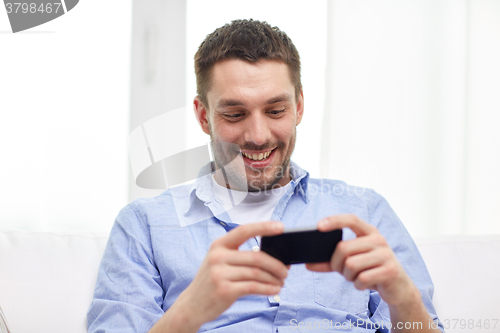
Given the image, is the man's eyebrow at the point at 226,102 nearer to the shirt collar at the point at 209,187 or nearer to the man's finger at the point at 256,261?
the shirt collar at the point at 209,187

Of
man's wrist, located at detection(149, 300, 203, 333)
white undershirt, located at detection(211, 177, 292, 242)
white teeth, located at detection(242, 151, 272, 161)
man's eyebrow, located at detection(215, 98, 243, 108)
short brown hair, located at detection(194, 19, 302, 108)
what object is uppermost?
short brown hair, located at detection(194, 19, 302, 108)

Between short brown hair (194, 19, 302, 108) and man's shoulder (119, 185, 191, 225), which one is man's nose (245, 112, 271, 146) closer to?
short brown hair (194, 19, 302, 108)

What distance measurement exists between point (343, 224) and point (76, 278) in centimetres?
80

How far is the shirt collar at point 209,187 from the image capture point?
116 cm

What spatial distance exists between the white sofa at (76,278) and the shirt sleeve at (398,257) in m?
0.17

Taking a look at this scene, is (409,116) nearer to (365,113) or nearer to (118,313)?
(365,113)

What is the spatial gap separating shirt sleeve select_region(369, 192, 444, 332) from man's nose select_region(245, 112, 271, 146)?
0.35 metres

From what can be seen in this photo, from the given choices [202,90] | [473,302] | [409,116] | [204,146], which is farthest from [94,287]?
[409,116]

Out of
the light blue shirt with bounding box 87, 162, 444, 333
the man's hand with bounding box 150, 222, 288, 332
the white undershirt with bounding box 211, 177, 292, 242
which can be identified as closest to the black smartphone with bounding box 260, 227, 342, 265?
the man's hand with bounding box 150, 222, 288, 332

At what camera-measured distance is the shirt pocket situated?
101 cm

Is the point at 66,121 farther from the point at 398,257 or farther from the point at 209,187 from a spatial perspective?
the point at 398,257

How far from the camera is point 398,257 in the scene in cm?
107

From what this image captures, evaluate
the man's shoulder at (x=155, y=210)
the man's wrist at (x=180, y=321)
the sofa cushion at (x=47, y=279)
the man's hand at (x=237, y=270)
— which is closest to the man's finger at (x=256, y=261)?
the man's hand at (x=237, y=270)

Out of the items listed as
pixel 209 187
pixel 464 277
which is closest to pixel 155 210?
pixel 209 187
